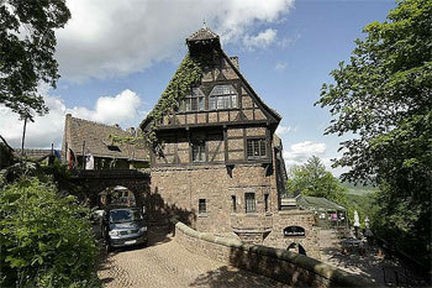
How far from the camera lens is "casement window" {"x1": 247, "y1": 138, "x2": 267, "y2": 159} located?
18203 millimetres

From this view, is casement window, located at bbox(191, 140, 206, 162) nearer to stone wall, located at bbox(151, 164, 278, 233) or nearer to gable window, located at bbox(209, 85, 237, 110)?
stone wall, located at bbox(151, 164, 278, 233)

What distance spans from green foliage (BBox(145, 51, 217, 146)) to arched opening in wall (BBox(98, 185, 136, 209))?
47.3 feet

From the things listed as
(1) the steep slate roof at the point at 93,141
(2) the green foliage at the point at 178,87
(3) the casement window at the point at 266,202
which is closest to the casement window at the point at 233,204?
(3) the casement window at the point at 266,202

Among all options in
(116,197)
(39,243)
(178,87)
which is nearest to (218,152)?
(178,87)

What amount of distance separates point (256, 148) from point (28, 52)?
1275 cm

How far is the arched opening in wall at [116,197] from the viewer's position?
3133cm

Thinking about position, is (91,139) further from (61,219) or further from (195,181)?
(61,219)

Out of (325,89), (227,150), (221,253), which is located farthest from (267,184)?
(221,253)

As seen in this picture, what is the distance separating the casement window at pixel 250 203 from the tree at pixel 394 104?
601 cm

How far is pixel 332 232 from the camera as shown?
28406 millimetres

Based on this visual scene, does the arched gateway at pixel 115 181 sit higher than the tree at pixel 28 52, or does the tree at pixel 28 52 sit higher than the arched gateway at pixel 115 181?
the tree at pixel 28 52

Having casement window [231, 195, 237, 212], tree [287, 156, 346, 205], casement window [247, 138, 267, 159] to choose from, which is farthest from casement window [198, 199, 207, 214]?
tree [287, 156, 346, 205]

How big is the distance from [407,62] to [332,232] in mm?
21619

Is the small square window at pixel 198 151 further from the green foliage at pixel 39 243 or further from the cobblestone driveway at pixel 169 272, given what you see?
the green foliage at pixel 39 243
